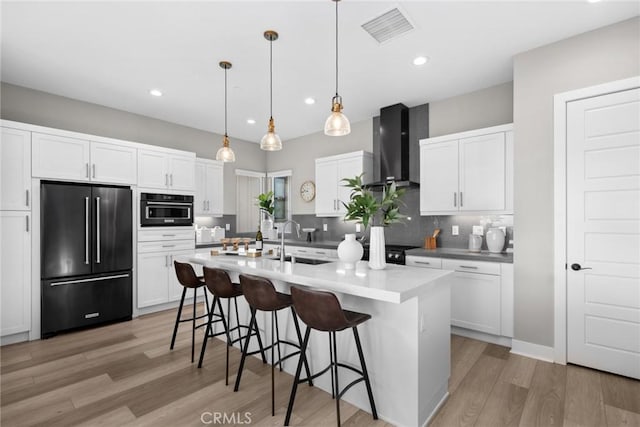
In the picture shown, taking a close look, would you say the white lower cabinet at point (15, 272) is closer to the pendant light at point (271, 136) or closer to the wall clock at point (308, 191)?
the pendant light at point (271, 136)

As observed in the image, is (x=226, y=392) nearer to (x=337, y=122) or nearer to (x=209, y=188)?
(x=337, y=122)

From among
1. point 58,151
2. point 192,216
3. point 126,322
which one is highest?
point 58,151

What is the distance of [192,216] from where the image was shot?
4.93 m

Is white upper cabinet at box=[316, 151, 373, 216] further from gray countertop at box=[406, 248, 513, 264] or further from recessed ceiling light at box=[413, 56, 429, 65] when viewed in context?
recessed ceiling light at box=[413, 56, 429, 65]

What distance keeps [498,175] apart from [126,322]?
491cm

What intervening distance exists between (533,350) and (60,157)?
5445 mm

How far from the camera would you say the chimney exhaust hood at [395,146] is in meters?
4.37

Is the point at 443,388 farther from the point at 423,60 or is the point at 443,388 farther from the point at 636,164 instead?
the point at 423,60

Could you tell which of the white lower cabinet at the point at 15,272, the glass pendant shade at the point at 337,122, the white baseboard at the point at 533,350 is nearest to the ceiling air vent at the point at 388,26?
the glass pendant shade at the point at 337,122

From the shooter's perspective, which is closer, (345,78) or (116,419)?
(116,419)

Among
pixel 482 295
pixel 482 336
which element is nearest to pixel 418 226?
pixel 482 295

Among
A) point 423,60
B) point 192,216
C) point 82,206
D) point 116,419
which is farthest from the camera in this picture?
point 192,216

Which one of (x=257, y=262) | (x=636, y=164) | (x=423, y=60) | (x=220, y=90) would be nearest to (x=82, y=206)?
(x=220, y=90)

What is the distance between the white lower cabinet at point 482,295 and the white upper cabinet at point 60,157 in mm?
4403
